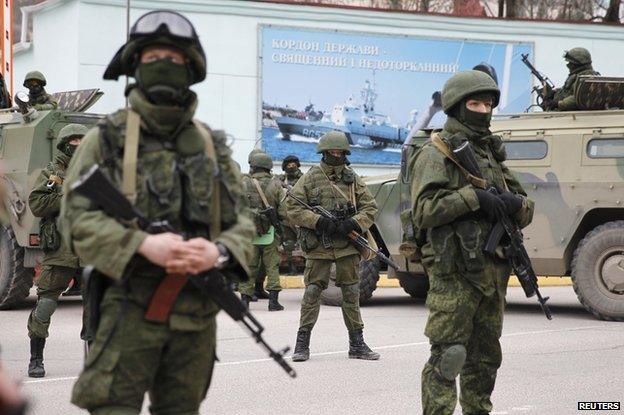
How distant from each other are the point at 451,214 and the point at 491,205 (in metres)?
0.23

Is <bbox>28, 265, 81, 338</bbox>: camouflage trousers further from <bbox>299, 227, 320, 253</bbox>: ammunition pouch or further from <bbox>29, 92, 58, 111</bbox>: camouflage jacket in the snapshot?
<bbox>29, 92, 58, 111</bbox>: camouflage jacket

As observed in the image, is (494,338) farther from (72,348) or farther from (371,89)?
(371,89)

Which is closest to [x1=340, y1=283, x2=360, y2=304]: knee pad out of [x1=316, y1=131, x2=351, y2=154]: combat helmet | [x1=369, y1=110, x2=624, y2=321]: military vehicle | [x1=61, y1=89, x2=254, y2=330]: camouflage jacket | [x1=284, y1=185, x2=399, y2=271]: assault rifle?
[x1=284, y1=185, x2=399, y2=271]: assault rifle

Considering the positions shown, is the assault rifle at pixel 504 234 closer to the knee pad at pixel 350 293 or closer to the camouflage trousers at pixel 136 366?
the camouflage trousers at pixel 136 366

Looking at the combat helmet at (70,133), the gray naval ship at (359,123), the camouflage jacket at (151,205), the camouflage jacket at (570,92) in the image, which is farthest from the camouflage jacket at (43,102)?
the camouflage jacket at (151,205)

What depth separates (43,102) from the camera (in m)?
13.8

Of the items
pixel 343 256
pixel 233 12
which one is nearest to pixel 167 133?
pixel 343 256

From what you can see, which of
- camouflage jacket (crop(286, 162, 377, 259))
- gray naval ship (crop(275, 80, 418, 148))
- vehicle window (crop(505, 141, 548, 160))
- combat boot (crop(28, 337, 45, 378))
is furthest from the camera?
gray naval ship (crop(275, 80, 418, 148))

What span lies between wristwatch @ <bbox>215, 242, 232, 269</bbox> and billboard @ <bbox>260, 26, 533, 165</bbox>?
15218 millimetres

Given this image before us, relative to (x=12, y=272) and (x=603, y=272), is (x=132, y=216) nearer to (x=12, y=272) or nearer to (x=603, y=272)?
(x=603, y=272)

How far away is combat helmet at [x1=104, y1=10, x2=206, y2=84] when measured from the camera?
4.17 metres

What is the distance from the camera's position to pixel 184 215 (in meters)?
4.24

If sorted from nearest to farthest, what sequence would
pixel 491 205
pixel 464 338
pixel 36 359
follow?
pixel 464 338 → pixel 491 205 → pixel 36 359

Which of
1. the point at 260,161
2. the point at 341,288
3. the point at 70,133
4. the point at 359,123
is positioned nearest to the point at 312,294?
the point at 341,288
